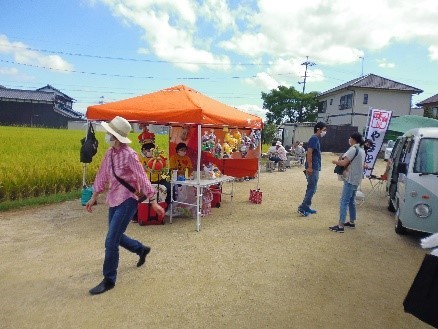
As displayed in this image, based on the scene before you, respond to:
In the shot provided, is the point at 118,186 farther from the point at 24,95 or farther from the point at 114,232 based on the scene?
the point at 24,95

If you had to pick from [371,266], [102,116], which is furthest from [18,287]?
[371,266]

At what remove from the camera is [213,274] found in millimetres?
4043

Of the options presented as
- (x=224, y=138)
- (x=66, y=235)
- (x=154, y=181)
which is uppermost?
(x=224, y=138)

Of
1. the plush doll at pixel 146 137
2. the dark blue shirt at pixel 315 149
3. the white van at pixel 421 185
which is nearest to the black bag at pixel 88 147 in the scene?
the plush doll at pixel 146 137

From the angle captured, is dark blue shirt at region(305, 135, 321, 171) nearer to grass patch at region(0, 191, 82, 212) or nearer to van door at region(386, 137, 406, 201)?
van door at region(386, 137, 406, 201)

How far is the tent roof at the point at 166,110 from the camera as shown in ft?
18.0

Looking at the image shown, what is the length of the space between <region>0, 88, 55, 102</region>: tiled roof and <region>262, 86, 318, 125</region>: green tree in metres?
26.2

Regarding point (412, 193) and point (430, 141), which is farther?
point (430, 141)

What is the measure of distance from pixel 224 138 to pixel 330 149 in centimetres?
2087

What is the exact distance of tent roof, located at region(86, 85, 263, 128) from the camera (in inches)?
216

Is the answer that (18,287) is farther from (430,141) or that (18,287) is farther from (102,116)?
(430,141)

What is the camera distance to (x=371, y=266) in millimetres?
4500

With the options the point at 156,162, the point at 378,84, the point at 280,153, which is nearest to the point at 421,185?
the point at 156,162

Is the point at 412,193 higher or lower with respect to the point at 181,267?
higher
